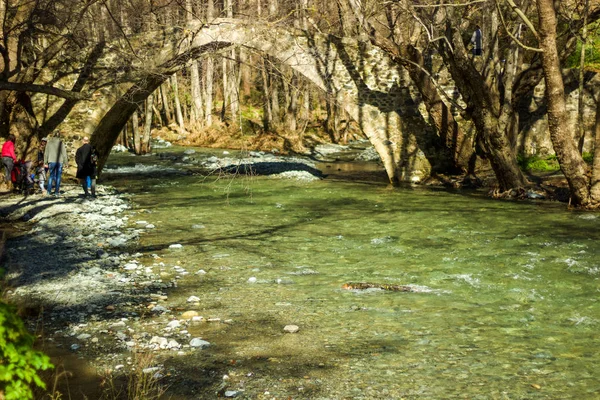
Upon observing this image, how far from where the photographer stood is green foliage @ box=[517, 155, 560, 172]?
20266mm

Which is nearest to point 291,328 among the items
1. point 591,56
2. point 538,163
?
point 538,163

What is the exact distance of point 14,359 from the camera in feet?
10.8

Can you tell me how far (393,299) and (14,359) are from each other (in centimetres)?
546

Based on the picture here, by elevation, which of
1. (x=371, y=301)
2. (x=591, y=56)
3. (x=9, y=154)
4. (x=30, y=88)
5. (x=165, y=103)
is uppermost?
(x=591, y=56)

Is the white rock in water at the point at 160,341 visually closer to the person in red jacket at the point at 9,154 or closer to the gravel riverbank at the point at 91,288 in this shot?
the gravel riverbank at the point at 91,288

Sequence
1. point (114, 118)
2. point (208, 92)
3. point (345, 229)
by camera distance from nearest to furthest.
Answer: point (345, 229)
point (114, 118)
point (208, 92)

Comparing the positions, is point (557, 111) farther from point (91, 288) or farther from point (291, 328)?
point (91, 288)

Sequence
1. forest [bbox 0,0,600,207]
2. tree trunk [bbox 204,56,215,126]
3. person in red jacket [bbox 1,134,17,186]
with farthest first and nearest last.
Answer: tree trunk [bbox 204,56,215,126]
person in red jacket [bbox 1,134,17,186]
forest [bbox 0,0,600,207]

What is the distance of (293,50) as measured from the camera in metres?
20.0

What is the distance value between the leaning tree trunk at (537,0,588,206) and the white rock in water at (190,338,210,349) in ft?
33.5

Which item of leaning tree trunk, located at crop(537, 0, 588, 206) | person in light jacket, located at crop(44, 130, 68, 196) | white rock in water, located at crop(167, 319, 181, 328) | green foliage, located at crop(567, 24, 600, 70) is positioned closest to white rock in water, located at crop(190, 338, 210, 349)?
white rock in water, located at crop(167, 319, 181, 328)

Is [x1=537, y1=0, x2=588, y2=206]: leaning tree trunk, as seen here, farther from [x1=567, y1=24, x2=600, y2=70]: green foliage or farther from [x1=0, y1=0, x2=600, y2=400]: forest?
[x1=567, y1=24, x2=600, y2=70]: green foliage

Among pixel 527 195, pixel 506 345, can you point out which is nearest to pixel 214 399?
pixel 506 345

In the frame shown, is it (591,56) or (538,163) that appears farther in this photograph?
(591,56)
